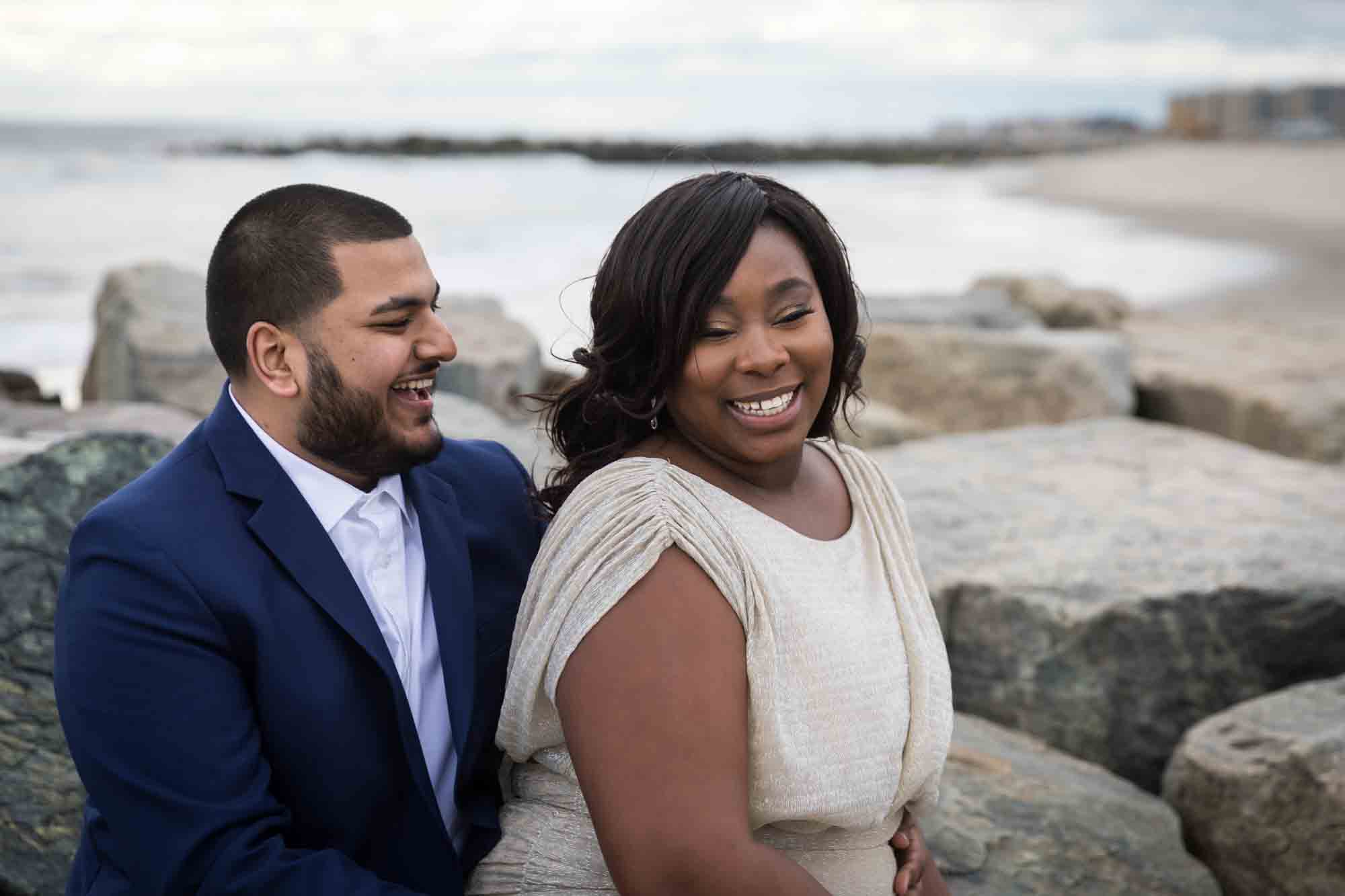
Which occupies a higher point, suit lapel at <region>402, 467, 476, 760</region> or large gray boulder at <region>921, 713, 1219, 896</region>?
suit lapel at <region>402, 467, 476, 760</region>

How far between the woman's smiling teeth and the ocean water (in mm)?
1499

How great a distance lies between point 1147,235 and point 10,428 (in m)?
19.9

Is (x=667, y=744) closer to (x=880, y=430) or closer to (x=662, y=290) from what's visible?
(x=662, y=290)

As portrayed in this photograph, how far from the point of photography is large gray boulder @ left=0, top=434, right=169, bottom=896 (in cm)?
260

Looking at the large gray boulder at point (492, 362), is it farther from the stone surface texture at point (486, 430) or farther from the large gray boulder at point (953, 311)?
the large gray boulder at point (953, 311)

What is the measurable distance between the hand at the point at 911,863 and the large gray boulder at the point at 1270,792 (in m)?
0.99

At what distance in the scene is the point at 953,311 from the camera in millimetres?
7855

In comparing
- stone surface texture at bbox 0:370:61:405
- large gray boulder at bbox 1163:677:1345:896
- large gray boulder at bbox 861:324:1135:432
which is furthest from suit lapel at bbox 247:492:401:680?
stone surface texture at bbox 0:370:61:405

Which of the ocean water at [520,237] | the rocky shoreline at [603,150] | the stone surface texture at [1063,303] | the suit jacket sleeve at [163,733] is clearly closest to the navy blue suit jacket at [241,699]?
the suit jacket sleeve at [163,733]

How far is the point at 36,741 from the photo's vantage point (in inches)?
105

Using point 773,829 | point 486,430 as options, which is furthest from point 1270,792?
point 486,430

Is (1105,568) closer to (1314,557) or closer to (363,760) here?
(1314,557)

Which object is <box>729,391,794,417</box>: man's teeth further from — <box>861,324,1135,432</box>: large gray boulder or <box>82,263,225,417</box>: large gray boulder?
<box>861,324,1135,432</box>: large gray boulder

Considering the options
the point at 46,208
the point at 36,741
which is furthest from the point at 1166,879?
the point at 46,208
